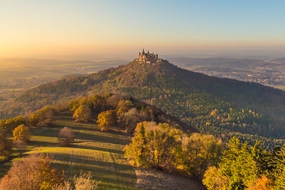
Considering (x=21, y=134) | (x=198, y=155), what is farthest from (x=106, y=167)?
(x=21, y=134)

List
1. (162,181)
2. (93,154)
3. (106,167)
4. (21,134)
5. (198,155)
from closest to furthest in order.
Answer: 1. (162,181)
2. (106,167)
3. (198,155)
4. (93,154)
5. (21,134)

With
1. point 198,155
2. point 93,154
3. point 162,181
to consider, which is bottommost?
point 162,181

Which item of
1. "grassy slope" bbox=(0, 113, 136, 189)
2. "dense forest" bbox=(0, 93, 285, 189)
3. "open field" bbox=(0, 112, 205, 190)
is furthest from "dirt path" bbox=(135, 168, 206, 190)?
"dense forest" bbox=(0, 93, 285, 189)

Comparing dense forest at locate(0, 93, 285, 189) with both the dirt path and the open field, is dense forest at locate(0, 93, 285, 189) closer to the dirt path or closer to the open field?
the dirt path

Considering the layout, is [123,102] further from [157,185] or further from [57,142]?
[157,185]

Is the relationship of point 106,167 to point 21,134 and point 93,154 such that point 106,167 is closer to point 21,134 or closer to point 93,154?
point 93,154
